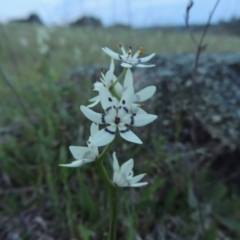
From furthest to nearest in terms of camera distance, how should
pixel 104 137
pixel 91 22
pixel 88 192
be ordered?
pixel 91 22
pixel 88 192
pixel 104 137

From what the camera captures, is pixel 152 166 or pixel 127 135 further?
pixel 152 166

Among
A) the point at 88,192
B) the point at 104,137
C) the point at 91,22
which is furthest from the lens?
the point at 91,22

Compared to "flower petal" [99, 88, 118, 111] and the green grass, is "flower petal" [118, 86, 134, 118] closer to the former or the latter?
"flower petal" [99, 88, 118, 111]

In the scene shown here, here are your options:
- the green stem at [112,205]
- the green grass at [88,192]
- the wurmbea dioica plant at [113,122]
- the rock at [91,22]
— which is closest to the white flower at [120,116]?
the wurmbea dioica plant at [113,122]

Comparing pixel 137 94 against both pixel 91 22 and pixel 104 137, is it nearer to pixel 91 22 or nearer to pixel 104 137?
pixel 104 137

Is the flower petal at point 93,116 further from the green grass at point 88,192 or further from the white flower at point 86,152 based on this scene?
the green grass at point 88,192

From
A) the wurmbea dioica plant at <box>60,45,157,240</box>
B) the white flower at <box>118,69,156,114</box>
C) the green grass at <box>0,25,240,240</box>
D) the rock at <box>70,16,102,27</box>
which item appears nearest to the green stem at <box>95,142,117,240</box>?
the wurmbea dioica plant at <box>60,45,157,240</box>

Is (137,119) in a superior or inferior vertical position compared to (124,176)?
superior

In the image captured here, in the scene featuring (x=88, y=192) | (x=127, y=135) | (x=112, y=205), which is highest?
(x=127, y=135)

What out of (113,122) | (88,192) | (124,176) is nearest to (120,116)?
(113,122)
